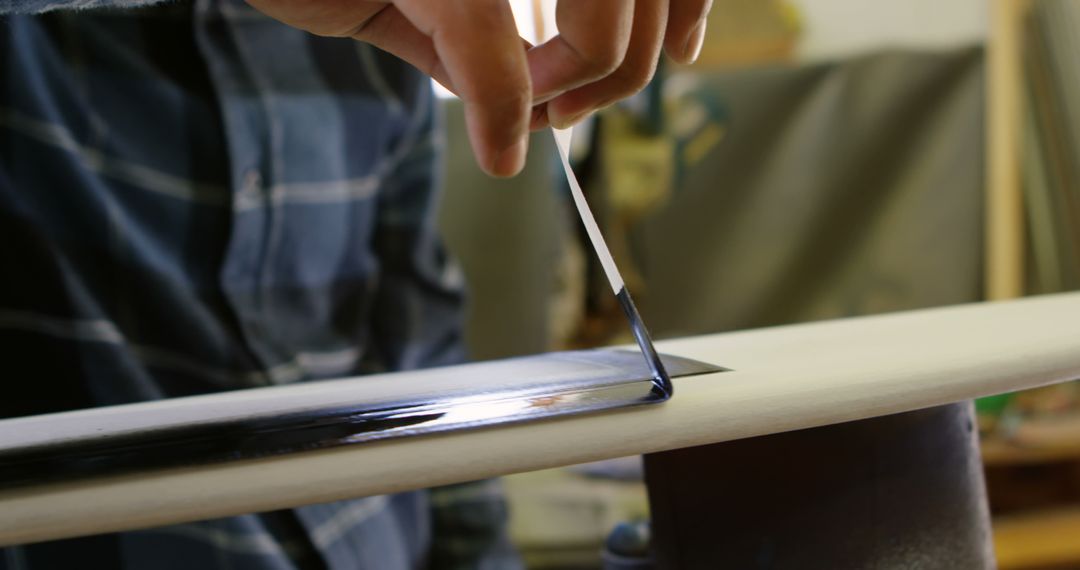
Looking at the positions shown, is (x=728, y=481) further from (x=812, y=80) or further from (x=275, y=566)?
(x=812, y=80)

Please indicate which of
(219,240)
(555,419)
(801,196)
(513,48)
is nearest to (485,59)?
(513,48)

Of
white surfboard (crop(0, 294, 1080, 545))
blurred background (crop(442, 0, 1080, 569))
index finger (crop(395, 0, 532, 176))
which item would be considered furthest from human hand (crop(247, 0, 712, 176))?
blurred background (crop(442, 0, 1080, 569))

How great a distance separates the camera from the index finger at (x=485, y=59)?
278 mm

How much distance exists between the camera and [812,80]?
1.59m

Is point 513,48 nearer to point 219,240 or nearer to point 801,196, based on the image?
point 219,240

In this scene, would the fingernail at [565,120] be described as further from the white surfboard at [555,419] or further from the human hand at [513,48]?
the white surfboard at [555,419]

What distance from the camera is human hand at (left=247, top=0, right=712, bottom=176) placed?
280 mm

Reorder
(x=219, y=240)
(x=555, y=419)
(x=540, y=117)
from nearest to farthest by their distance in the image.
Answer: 1. (x=555, y=419)
2. (x=540, y=117)
3. (x=219, y=240)

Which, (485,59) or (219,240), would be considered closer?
(485,59)

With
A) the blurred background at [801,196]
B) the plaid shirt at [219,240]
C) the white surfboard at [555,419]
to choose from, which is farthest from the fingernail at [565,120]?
the blurred background at [801,196]

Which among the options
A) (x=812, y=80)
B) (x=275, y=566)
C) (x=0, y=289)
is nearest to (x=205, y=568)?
(x=275, y=566)

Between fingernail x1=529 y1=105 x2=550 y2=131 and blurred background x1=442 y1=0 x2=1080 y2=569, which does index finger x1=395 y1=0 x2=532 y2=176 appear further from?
blurred background x1=442 y1=0 x2=1080 y2=569

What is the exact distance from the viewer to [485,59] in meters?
0.28

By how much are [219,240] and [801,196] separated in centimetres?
116
